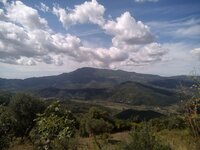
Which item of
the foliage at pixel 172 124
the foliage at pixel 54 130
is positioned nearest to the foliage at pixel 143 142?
the foliage at pixel 54 130

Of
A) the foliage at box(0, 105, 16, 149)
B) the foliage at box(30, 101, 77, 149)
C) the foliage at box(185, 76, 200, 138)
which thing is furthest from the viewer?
the foliage at box(0, 105, 16, 149)

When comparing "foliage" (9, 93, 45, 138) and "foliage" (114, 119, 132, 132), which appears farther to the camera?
"foliage" (114, 119, 132, 132)

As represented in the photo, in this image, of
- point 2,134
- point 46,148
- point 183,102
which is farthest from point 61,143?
point 183,102

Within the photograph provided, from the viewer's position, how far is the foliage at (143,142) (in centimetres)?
888

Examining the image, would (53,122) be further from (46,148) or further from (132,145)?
(132,145)

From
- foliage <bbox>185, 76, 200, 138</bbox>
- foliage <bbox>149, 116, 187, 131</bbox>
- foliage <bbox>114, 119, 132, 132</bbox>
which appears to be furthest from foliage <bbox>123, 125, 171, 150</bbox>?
foliage <bbox>114, 119, 132, 132</bbox>

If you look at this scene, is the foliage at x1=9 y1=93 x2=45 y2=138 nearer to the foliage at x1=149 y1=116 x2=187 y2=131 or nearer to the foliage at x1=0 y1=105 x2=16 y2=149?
the foliage at x1=149 y1=116 x2=187 y2=131

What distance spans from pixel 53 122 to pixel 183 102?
581 centimetres

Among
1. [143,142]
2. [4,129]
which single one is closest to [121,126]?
[4,129]

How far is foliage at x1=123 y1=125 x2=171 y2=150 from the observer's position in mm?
8877

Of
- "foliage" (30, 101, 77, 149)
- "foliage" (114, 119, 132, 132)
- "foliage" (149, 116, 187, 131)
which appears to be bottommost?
"foliage" (114, 119, 132, 132)

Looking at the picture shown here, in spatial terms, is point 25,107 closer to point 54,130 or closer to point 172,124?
point 172,124

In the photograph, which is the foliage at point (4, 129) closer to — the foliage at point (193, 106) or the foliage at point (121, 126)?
the foliage at point (193, 106)

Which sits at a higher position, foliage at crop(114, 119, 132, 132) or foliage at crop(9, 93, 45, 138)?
foliage at crop(9, 93, 45, 138)
